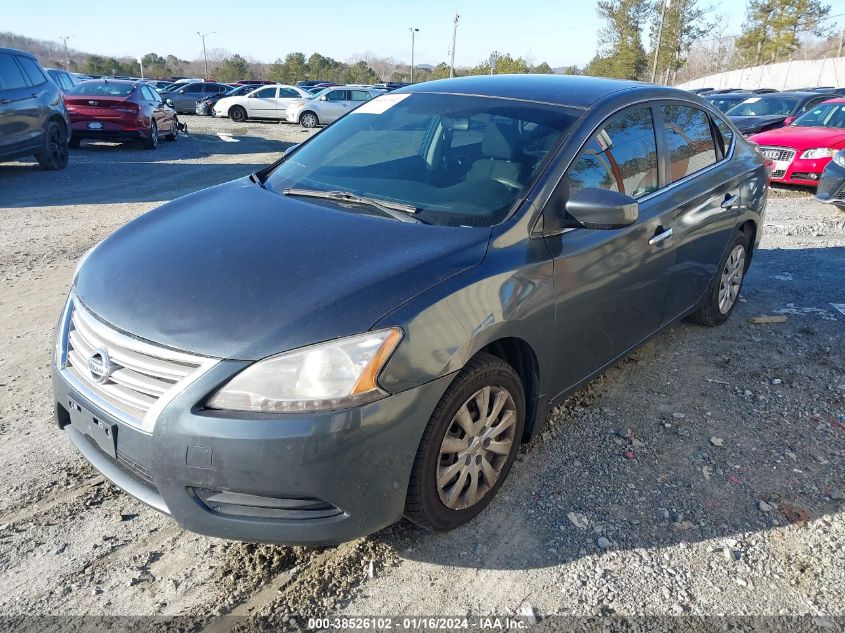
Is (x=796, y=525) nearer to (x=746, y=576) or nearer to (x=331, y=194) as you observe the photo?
(x=746, y=576)

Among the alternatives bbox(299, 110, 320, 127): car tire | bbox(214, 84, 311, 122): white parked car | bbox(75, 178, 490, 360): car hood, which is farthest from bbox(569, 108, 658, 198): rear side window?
bbox(214, 84, 311, 122): white parked car

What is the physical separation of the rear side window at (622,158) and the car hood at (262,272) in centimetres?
73

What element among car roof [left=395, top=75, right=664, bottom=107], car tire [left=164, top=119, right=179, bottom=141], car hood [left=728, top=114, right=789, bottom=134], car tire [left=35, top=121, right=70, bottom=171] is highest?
car roof [left=395, top=75, right=664, bottom=107]

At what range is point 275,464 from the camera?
206 cm

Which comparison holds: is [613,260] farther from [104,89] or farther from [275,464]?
[104,89]

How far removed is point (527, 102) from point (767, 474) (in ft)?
7.22

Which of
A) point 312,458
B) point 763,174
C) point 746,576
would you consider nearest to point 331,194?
point 312,458

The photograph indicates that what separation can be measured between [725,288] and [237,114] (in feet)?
76.5

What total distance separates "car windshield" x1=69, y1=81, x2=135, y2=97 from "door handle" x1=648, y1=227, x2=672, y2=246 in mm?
13541

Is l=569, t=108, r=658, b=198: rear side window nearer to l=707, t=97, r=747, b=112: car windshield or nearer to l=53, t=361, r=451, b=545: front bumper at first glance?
l=53, t=361, r=451, b=545: front bumper

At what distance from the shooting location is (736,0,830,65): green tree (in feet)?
171

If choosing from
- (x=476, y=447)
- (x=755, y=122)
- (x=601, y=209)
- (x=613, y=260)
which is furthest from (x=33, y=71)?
(x=755, y=122)

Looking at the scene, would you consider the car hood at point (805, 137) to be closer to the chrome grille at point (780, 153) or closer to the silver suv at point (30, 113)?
the chrome grille at point (780, 153)

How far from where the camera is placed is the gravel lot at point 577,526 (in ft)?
7.79
